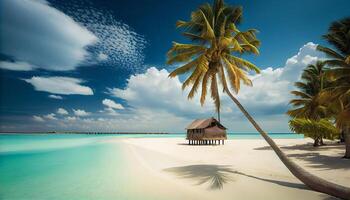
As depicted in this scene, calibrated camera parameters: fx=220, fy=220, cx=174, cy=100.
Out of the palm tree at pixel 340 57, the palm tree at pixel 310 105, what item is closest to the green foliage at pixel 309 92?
the palm tree at pixel 310 105

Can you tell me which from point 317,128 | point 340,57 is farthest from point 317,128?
point 340,57

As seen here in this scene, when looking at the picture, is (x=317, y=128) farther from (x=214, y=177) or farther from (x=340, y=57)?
(x=214, y=177)

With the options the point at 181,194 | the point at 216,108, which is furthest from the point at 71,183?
the point at 216,108

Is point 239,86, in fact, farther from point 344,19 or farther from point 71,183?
point 71,183

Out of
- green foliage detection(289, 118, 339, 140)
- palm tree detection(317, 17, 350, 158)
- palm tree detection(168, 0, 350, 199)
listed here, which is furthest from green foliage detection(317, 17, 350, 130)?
green foliage detection(289, 118, 339, 140)

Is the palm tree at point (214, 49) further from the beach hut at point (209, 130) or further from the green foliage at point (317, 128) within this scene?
the beach hut at point (209, 130)

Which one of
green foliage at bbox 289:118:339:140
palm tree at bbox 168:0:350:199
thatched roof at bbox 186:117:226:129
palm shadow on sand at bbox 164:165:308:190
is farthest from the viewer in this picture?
thatched roof at bbox 186:117:226:129

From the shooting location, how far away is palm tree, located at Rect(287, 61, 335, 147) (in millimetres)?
18953

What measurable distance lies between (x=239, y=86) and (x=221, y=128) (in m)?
18.4

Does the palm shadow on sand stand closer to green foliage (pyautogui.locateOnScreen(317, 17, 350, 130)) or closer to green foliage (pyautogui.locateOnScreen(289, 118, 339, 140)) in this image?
green foliage (pyautogui.locateOnScreen(317, 17, 350, 130))

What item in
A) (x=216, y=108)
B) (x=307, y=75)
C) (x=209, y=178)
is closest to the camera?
(x=209, y=178)

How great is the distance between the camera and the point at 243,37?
9.82m

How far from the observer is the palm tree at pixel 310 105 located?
1895 centimetres

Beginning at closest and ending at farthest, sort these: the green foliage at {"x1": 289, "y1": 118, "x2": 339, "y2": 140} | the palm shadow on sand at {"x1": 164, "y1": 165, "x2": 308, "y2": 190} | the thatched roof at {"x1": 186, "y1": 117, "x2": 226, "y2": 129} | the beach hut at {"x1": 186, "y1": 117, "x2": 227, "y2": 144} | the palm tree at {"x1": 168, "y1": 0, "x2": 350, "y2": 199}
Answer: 1. the palm shadow on sand at {"x1": 164, "y1": 165, "x2": 308, "y2": 190}
2. the palm tree at {"x1": 168, "y1": 0, "x2": 350, "y2": 199}
3. the green foliage at {"x1": 289, "y1": 118, "x2": 339, "y2": 140}
4. the beach hut at {"x1": 186, "y1": 117, "x2": 227, "y2": 144}
5. the thatched roof at {"x1": 186, "y1": 117, "x2": 226, "y2": 129}
